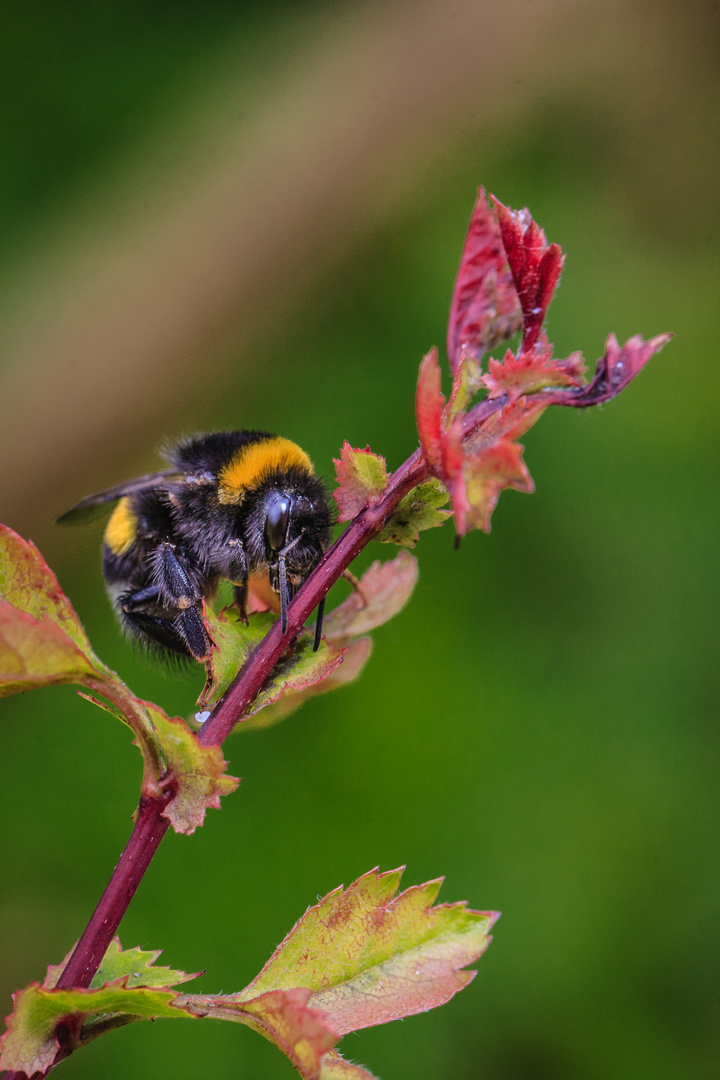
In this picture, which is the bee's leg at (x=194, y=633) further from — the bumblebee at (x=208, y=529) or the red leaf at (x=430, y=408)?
the red leaf at (x=430, y=408)

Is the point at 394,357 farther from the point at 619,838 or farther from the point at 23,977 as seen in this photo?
the point at 23,977

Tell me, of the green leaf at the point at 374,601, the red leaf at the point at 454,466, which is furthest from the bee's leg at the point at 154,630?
the red leaf at the point at 454,466

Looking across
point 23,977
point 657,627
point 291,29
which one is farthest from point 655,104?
point 23,977

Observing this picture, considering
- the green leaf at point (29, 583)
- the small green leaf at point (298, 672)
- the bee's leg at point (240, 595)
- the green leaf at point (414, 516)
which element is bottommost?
the small green leaf at point (298, 672)

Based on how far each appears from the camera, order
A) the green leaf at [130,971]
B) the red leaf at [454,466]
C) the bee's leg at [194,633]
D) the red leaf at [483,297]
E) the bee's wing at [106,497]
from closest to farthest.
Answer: the red leaf at [454,466]
the green leaf at [130,971]
the red leaf at [483,297]
the bee's leg at [194,633]
the bee's wing at [106,497]

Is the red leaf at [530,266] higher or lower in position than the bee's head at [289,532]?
higher

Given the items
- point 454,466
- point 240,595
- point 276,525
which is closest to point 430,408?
point 454,466
